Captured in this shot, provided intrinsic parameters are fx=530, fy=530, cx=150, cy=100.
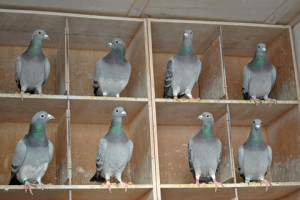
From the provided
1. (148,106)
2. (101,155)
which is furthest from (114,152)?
(148,106)

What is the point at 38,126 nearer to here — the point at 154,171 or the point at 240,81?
the point at 154,171

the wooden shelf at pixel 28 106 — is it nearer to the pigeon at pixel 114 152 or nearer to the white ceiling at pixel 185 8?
the pigeon at pixel 114 152

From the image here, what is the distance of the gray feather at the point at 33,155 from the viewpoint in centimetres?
529

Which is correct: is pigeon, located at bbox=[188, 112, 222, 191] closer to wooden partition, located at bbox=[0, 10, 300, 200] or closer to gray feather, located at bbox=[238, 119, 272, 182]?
wooden partition, located at bbox=[0, 10, 300, 200]

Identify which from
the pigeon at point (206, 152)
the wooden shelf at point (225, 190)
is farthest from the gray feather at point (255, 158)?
the pigeon at point (206, 152)

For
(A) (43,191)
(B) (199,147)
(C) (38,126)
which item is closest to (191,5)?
(B) (199,147)

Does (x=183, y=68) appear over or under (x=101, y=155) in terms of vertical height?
over

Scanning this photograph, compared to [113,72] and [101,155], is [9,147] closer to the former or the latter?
[101,155]

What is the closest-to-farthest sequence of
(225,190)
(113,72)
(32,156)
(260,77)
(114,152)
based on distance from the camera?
1. (32,156)
2. (114,152)
3. (225,190)
4. (113,72)
5. (260,77)

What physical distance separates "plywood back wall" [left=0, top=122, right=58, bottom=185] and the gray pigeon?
923 mm

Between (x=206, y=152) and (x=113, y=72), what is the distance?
53.8 inches

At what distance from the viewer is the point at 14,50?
6.52 meters

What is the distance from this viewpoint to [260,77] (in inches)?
247

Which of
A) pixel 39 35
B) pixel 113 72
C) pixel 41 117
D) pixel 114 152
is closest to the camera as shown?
pixel 41 117
